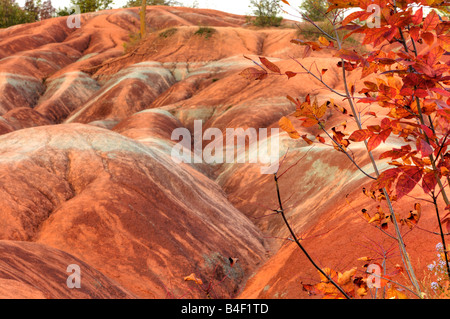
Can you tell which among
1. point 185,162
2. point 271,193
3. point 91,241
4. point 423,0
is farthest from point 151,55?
point 423,0

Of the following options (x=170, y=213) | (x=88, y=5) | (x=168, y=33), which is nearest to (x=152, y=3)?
(x=88, y=5)

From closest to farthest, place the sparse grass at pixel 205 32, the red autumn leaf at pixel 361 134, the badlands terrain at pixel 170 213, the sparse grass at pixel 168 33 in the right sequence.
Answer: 1. the red autumn leaf at pixel 361 134
2. the badlands terrain at pixel 170 213
3. the sparse grass at pixel 205 32
4. the sparse grass at pixel 168 33

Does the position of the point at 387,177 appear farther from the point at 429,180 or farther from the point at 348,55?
the point at 348,55

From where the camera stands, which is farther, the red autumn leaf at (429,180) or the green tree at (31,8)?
the green tree at (31,8)

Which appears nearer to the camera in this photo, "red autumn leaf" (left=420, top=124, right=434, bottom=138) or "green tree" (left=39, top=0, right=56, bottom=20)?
"red autumn leaf" (left=420, top=124, right=434, bottom=138)

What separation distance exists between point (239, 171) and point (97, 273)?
45.8 ft

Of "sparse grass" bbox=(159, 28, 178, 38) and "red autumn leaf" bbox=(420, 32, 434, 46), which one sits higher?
"sparse grass" bbox=(159, 28, 178, 38)

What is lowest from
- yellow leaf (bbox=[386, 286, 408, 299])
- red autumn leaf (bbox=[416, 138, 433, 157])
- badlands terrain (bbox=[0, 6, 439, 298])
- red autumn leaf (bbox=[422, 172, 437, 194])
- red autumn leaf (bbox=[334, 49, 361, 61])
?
badlands terrain (bbox=[0, 6, 439, 298])

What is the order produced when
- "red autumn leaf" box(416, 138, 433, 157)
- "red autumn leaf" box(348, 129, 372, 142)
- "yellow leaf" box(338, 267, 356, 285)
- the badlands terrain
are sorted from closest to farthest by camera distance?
1. "red autumn leaf" box(416, 138, 433, 157)
2. "yellow leaf" box(338, 267, 356, 285)
3. "red autumn leaf" box(348, 129, 372, 142)
4. the badlands terrain

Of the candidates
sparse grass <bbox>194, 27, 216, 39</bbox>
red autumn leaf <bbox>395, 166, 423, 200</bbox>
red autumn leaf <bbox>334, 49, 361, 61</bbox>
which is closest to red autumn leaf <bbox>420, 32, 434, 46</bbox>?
red autumn leaf <bbox>334, 49, 361, 61</bbox>

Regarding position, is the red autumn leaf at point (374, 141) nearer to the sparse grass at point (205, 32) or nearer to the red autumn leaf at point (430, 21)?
the red autumn leaf at point (430, 21)

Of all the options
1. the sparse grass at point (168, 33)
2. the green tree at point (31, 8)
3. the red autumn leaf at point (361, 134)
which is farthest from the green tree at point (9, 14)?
the red autumn leaf at point (361, 134)

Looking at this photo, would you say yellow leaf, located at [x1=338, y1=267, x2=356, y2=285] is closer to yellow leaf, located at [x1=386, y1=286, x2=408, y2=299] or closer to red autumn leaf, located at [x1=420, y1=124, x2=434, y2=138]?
yellow leaf, located at [x1=386, y1=286, x2=408, y2=299]

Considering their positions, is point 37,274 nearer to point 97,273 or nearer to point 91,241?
point 97,273
